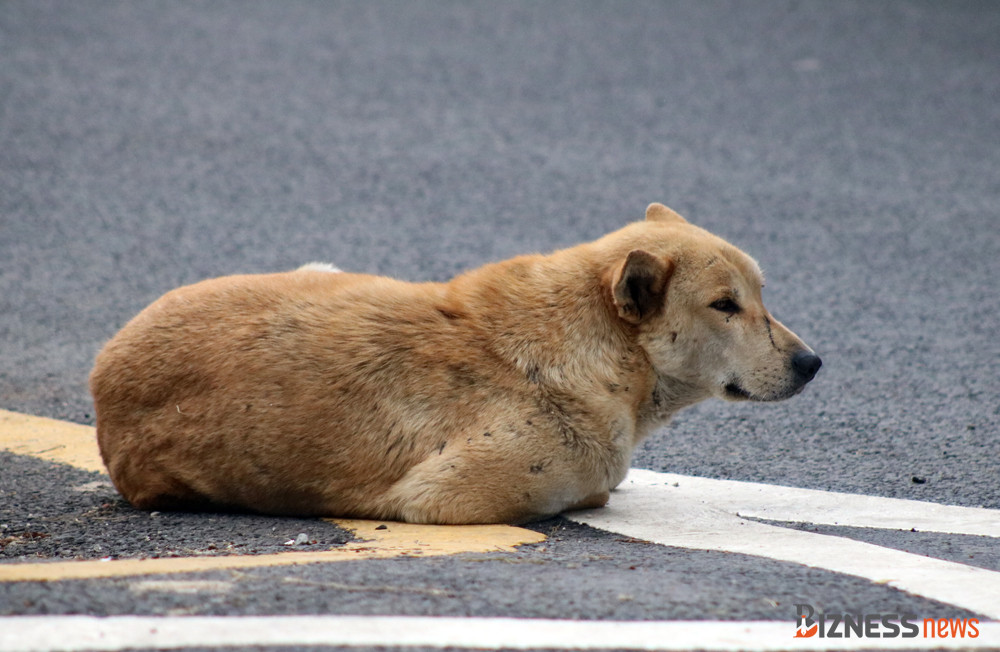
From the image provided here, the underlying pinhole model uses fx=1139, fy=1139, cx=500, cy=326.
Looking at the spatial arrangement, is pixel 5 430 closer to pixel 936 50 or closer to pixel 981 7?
pixel 936 50

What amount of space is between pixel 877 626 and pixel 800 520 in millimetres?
1700

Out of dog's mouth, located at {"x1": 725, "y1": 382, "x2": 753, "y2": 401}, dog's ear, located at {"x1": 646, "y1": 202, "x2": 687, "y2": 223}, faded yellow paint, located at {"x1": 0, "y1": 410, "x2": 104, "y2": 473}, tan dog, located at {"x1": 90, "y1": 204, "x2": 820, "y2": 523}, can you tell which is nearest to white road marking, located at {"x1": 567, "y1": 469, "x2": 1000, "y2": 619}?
tan dog, located at {"x1": 90, "y1": 204, "x2": 820, "y2": 523}

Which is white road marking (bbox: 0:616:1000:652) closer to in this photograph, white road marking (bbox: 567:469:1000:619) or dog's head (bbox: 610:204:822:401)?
white road marking (bbox: 567:469:1000:619)

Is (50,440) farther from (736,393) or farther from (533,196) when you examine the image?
(533,196)

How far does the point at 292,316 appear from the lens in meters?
4.88

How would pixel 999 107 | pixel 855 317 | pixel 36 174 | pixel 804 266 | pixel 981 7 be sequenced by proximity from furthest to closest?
pixel 981 7 → pixel 999 107 → pixel 36 174 → pixel 804 266 → pixel 855 317

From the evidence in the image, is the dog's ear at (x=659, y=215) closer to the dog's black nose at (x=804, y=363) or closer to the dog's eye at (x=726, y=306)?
the dog's eye at (x=726, y=306)

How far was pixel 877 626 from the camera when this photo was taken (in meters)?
3.29

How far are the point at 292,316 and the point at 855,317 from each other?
18.1ft

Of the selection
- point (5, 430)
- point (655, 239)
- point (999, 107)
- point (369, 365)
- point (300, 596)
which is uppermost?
point (999, 107)

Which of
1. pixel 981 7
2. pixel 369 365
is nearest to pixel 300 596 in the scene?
pixel 369 365

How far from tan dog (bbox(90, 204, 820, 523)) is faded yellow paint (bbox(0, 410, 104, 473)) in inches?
45.3

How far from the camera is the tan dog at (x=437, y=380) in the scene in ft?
15.3

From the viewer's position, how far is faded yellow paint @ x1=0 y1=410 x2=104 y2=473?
6.08 m
